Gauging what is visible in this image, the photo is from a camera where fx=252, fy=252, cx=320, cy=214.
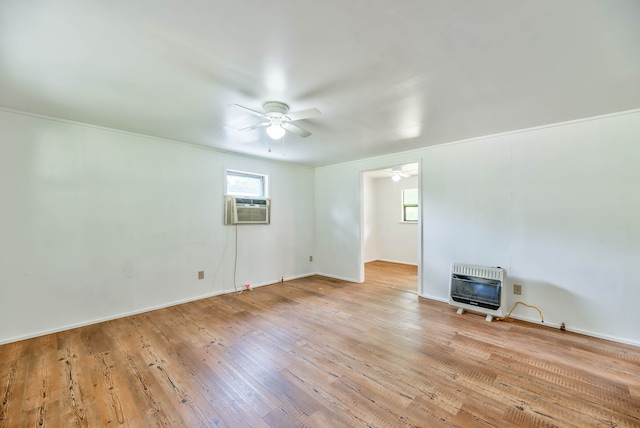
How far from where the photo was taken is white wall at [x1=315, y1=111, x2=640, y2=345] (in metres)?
2.63

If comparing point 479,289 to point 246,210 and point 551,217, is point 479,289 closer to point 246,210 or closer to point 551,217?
point 551,217

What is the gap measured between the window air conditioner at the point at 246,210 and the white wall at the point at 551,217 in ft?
9.16

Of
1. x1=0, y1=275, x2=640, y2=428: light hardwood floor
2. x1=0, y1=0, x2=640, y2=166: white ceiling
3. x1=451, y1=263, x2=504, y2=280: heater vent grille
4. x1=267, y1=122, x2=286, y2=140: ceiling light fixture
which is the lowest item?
x1=0, y1=275, x2=640, y2=428: light hardwood floor

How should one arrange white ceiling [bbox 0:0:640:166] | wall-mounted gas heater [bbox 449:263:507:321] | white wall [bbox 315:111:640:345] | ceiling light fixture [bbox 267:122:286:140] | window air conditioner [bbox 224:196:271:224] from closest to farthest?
1. white ceiling [bbox 0:0:640:166]
2. ceiling light fixture [bbox 267:122:286:140]
3. white wall [bbox 315:111:640:345]
4. wall-mounted gas heater [bbox 449:263:507:321]
5. window air conditioner [bbox 224:196:271:224]

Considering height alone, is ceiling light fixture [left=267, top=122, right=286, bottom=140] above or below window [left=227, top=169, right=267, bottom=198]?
above

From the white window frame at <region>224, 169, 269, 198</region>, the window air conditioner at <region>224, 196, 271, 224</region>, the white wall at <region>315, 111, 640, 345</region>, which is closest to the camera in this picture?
the white wall at <region>315, 111, 640, 345</region>

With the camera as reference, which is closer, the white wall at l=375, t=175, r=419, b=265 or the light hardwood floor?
the light hardwood floor

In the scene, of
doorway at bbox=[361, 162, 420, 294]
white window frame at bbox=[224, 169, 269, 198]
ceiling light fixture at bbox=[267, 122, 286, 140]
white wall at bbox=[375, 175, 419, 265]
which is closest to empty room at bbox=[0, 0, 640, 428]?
ceiling light fixture at bbox=[267, 122, 286, 140]

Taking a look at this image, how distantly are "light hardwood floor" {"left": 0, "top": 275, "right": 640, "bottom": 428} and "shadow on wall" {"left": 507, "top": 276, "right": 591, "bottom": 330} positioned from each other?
0.62ft

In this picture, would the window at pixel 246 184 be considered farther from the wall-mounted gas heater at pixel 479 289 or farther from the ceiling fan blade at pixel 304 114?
the wall-mounted gas heater at pixel 479 289

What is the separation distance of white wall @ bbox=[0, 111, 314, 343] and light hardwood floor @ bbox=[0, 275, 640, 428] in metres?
0.38

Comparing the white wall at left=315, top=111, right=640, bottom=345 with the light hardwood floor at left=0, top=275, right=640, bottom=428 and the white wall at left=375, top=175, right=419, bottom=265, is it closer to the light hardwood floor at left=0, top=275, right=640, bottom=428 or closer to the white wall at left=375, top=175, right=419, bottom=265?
the light hardwood floor at left=0, top=275, right=640, bottom=428

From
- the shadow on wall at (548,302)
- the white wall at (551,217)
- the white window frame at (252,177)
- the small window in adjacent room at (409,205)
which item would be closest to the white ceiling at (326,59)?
the white wall at (551,217)

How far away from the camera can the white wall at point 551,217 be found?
2.63 meters
